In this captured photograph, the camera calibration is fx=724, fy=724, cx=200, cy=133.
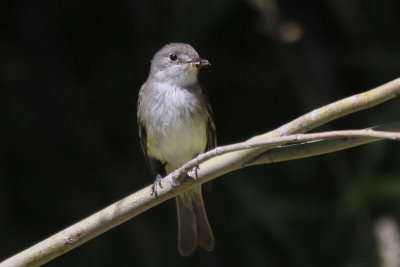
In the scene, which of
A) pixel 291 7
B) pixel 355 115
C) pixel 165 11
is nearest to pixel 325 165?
pixel 355 115

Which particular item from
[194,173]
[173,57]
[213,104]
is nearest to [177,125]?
[173,57]

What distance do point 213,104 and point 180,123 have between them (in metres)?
1.20

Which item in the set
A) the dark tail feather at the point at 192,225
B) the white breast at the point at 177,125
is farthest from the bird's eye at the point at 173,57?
the dark tail feather at the point at 192,225

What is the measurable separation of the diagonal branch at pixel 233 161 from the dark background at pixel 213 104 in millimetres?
1869

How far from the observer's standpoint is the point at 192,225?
3609 millimetres

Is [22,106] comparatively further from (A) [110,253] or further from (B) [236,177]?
(B) [236,177]

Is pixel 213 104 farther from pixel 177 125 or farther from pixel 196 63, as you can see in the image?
pixel 177 125

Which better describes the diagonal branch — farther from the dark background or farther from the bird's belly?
the dark background

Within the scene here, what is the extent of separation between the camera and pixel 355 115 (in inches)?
180

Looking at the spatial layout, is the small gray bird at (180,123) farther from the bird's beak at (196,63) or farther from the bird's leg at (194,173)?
the bird's leg at (194,173)

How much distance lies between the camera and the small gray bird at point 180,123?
361 cm

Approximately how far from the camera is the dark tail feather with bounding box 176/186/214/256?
136 inches

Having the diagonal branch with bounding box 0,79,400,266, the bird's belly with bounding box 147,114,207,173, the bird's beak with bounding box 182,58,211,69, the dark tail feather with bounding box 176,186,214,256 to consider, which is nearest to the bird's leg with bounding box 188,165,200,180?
the diagonal branch with bounding box 0,79,400,266

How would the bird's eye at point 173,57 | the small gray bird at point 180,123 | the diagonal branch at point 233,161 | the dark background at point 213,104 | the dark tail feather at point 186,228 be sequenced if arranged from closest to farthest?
1. the diagonal branch at point 233,161
2. the dark tail feather at point 186,228
3. the small gray bird at point 180,123
4. the bird's eye at point 173,57
5. the dark background at point 213,104
